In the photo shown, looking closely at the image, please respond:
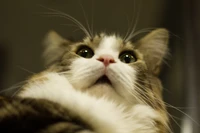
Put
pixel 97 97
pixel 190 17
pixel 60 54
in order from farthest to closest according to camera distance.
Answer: pixel 190 17, pixel 60 54, pixel 97 97

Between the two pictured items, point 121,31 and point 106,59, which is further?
point 121,31

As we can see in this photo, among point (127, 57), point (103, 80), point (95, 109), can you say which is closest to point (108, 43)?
point (127, 57)

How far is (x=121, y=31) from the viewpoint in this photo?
1438 mm

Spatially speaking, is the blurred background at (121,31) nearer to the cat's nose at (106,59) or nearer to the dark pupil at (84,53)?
the dark pupil at (84,53)

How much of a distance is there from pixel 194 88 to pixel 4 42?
786mm

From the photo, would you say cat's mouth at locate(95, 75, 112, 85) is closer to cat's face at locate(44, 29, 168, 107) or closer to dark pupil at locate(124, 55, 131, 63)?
cat's face at locate(44, 29, 168, 107)

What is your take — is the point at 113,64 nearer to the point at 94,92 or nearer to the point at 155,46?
the point at 94,92

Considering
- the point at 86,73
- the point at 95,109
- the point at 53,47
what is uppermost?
the point at 53,47

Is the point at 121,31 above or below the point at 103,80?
above

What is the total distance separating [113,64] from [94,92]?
92 mm

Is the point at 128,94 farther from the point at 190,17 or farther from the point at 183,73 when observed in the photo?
the point at 190,17

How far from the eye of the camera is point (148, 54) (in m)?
1.21

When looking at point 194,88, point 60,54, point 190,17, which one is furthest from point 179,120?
point 60,54

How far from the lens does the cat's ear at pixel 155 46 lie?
1.20 m
